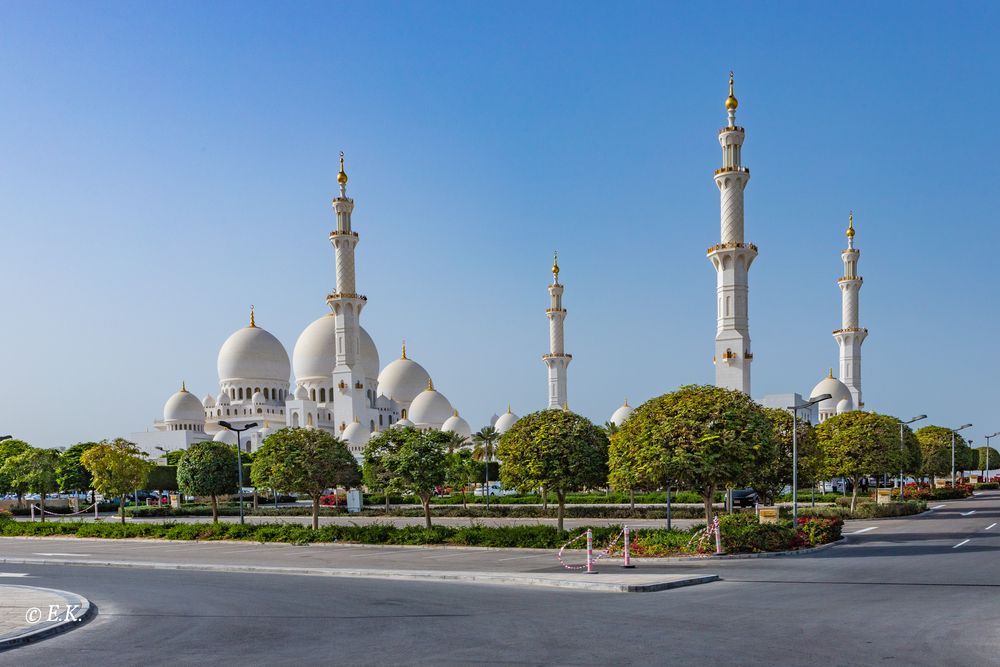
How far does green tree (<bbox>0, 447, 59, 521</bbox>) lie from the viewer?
175ft

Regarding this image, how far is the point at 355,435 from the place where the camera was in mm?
99062

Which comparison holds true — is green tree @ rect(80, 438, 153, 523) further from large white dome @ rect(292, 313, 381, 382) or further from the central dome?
the central dome

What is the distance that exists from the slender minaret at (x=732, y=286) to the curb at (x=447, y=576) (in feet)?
137

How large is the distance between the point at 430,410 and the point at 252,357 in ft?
81.8

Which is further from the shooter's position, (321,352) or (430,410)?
(430,410)

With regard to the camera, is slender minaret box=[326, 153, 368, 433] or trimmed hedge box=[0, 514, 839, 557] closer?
trimmed hedge box=[0, 514, 839, 557]

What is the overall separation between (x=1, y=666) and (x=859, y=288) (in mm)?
95740

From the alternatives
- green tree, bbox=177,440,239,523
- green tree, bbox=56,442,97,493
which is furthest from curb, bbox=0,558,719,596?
green tree, bbox=56,442,97,493

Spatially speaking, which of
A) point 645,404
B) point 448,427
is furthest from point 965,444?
point 645,404

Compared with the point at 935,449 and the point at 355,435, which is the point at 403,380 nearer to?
the point at 355,435

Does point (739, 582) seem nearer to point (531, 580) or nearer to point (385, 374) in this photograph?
point (531, 580)

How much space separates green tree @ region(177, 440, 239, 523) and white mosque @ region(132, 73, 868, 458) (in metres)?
27.3

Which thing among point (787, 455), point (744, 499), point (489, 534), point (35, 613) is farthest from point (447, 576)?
point (744, 499)

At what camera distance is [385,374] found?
13800 centimetres
